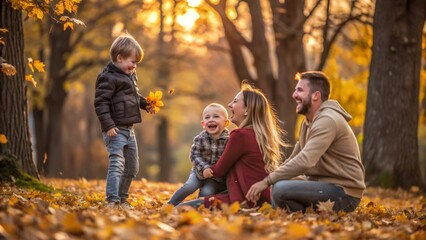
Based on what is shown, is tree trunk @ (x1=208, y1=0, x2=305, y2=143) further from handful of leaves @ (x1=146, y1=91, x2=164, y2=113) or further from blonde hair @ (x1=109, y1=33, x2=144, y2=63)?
blonde hair @ (x1=109, y1=33, x2=144, y2=63)

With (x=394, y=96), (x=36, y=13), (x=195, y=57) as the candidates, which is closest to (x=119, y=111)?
(x=36, y=13)

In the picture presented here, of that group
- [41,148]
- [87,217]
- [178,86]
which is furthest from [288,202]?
[178,86]

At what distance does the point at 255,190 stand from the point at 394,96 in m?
7.73

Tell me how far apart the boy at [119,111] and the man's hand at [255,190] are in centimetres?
136

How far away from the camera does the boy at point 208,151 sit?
6609 millimetres

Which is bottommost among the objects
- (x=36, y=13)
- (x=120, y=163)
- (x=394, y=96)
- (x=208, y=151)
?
(x=120, y=163)

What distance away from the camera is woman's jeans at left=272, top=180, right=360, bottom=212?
5762 millimetres

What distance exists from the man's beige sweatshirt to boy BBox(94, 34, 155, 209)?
1.67 meters

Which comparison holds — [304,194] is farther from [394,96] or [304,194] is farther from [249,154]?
[394,96]

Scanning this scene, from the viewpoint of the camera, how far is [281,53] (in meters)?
14.9

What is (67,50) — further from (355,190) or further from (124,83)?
(355,190)

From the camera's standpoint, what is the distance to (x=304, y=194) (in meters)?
5.79

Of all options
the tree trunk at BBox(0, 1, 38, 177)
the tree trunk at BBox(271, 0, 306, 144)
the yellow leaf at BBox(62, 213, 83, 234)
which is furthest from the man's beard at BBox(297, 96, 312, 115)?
the tree trunk at BBox(271, 0, 306, 144)

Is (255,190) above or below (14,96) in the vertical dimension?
below
